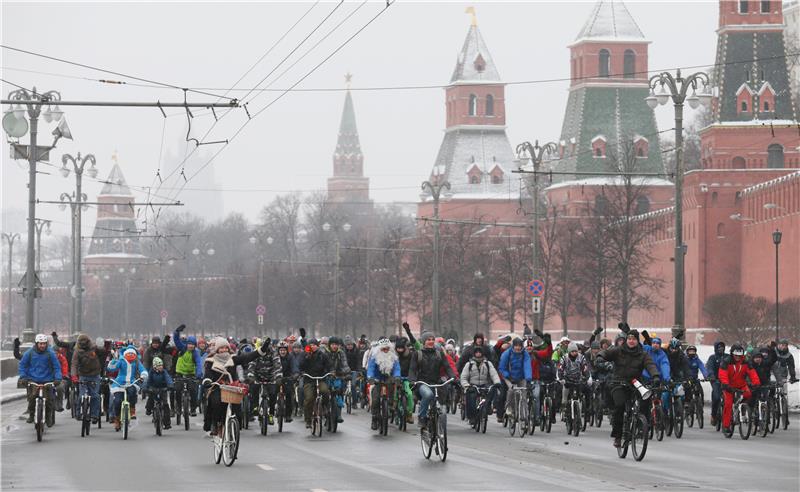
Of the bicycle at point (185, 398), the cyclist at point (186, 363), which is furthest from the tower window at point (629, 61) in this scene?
the cyclist at point (186, 363)

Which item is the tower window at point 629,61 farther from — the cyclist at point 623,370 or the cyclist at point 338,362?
the cyclist at point 623,370

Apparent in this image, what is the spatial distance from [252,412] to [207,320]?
103485 mm

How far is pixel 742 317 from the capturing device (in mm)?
70562

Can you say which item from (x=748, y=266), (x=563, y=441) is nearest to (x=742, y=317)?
(x=748, y=266)

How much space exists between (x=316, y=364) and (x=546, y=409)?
3.85m

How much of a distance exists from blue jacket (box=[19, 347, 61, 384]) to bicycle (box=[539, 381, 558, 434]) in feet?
25.0

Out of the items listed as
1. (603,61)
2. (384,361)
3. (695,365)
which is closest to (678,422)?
(695,365)

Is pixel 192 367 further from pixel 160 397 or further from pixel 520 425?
pixel 520 425

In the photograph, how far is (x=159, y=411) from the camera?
2747 centimetres

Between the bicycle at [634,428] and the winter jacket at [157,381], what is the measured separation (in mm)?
8125

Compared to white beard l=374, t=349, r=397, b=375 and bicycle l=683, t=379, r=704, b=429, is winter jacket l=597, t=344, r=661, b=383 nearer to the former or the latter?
white beard l=374, t=349, r=397, b=375

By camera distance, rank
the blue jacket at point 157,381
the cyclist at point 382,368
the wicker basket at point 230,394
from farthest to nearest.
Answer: the blue jacket at point 157,381
the cyclist at point 382,368
the wicker basket at point 230,394

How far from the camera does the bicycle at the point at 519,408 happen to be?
27359 mm

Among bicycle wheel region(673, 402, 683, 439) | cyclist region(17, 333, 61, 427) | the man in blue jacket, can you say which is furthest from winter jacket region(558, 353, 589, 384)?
cyclist region(17, 333, 61, 427)
